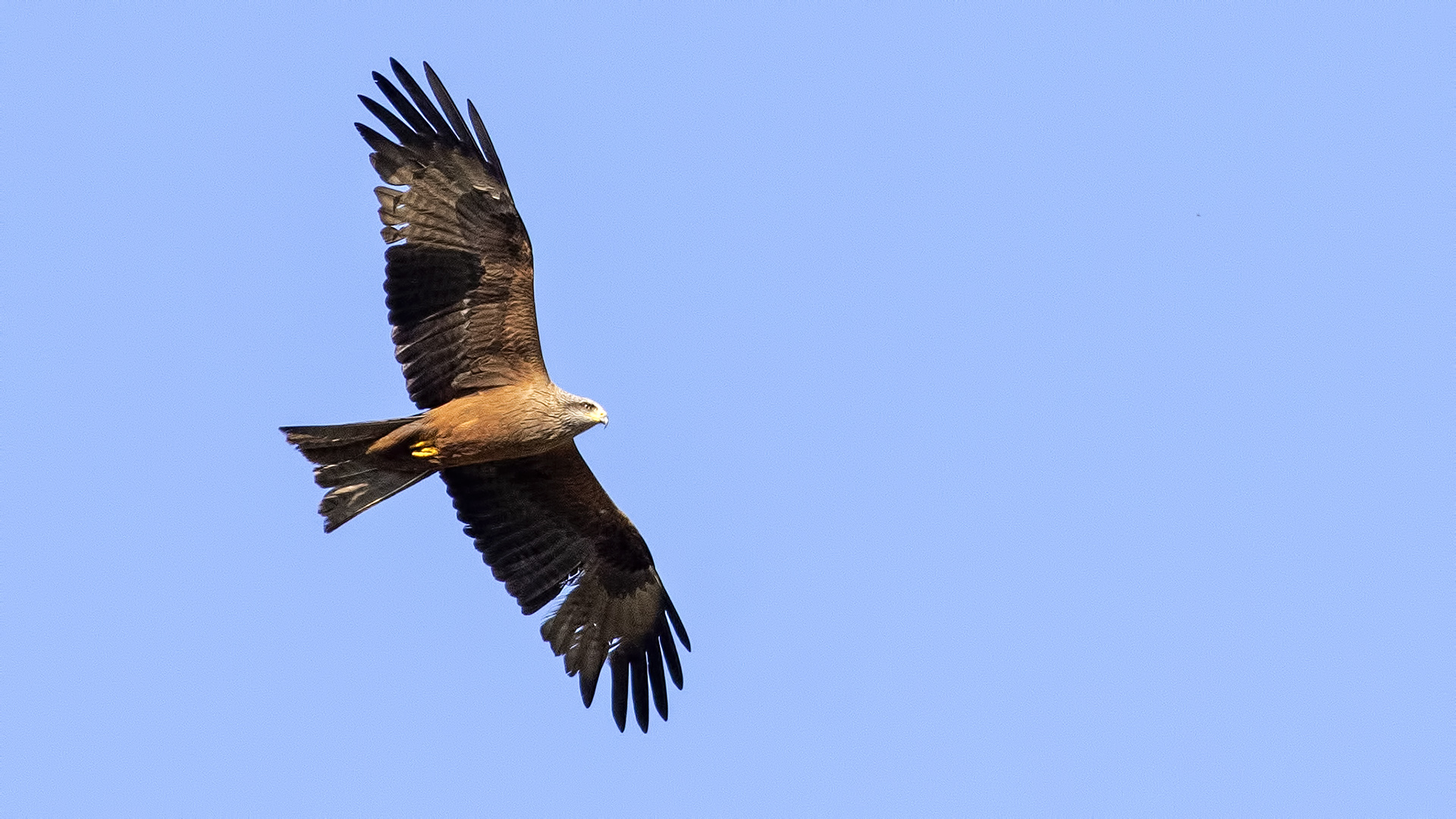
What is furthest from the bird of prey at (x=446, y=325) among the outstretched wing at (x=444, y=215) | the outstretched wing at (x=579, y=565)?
the outstretched wing at (x=579, y=565)

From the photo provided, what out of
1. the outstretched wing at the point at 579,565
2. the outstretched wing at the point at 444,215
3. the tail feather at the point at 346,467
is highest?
the outstretched wing at the point at 444,215

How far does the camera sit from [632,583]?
14.8m

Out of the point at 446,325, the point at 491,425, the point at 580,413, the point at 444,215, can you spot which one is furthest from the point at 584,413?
the point at 444,215

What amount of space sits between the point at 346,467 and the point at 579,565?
234 cm

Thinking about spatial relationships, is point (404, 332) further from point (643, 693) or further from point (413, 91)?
point (643, 693)

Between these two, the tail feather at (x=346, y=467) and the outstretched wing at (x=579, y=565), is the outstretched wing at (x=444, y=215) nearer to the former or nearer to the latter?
the tail feather at (x=346, y=467)

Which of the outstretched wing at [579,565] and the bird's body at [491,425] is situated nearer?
the bird's body at [491,425]

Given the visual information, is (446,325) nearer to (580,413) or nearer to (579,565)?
(580,413)

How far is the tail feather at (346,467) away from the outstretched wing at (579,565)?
114 cm

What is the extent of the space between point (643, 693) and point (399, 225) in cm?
438

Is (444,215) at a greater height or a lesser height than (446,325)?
greater

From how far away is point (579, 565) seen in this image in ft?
47.9

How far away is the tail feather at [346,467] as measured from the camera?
1290cm

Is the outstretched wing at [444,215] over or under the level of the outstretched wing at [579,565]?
over
